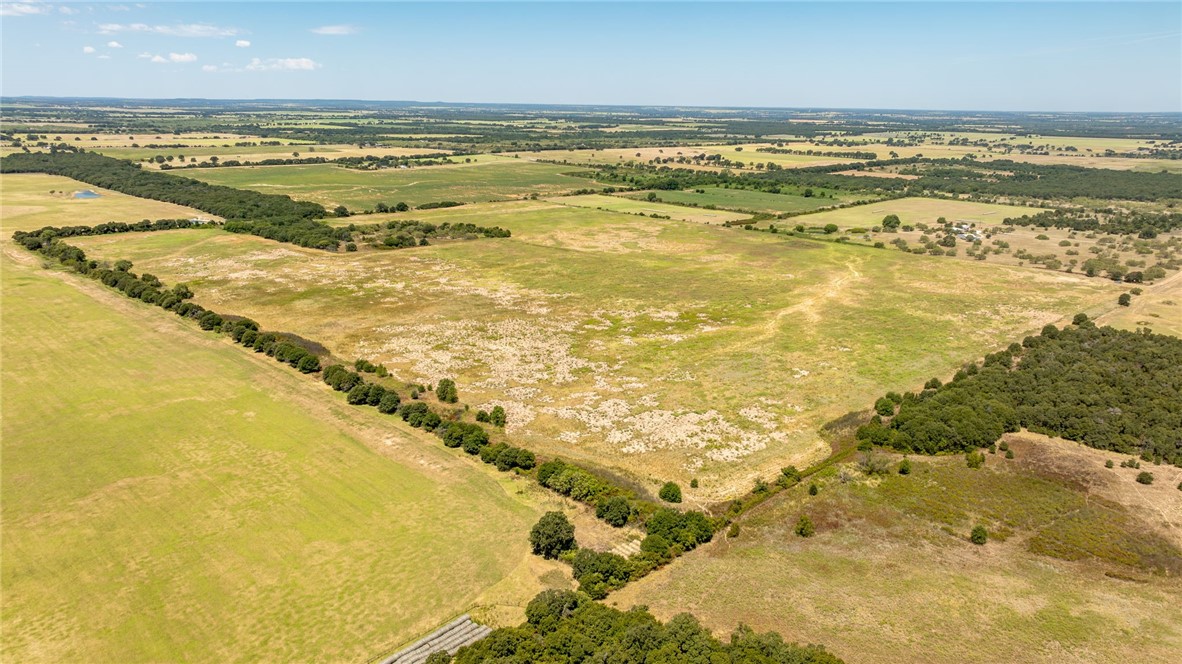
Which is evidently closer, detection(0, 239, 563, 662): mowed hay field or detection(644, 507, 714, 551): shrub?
detection(0, 239, 563, 662): mowed hay field

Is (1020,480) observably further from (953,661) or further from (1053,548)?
(953,661)

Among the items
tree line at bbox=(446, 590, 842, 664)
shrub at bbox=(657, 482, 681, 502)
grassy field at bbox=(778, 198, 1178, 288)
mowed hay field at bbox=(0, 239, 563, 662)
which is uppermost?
grassy field at bbox=(778, 198, 1178, 288)

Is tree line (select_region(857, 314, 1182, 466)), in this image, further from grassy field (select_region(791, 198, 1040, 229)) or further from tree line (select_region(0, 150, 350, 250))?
tree line (select_region(0, 150, 350, 250))

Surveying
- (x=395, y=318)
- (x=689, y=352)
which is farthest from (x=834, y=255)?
(x=395, y=318)

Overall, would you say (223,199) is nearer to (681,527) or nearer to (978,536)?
(681,527)

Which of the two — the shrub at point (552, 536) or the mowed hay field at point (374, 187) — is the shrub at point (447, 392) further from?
the mowed hay field at point (374, 187)

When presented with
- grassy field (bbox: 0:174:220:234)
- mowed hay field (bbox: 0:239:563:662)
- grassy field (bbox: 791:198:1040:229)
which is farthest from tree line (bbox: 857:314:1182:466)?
grassy field (bbox: 0:174:220:234)
